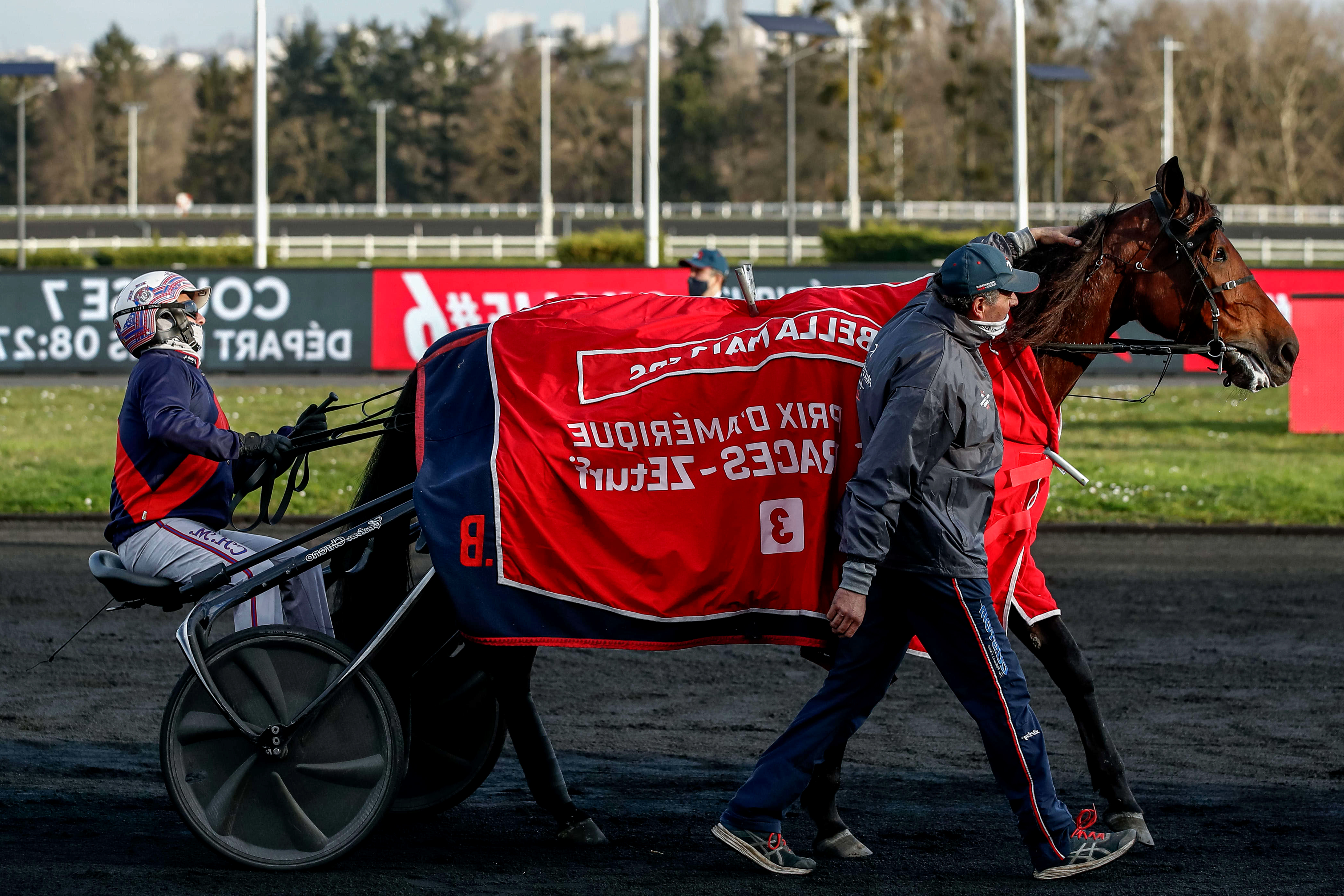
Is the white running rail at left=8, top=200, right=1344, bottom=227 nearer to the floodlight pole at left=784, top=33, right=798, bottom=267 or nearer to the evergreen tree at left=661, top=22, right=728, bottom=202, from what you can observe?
the floodlight pole at left=784, top=33, right=798, bottom=267

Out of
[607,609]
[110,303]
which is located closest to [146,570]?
[607,609]

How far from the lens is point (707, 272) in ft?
34.6

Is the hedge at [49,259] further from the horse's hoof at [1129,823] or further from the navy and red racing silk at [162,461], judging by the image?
the horse's hoof at [1129,823]

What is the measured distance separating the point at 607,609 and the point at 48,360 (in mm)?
15459

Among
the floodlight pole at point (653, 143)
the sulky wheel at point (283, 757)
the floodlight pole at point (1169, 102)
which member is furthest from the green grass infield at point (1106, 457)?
the floodlight pole at point (1169, 102)

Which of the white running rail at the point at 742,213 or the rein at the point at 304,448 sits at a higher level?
the white running rail at the point at 742,213

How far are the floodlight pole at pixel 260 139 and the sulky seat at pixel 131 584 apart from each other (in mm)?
17919

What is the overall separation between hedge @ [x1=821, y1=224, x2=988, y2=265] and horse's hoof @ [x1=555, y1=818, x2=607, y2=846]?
113ft

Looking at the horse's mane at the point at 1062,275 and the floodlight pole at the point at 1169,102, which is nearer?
the horse's mane at the point at 1062,275

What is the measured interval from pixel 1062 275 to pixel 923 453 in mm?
1079

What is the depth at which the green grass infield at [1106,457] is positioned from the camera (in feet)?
38.8

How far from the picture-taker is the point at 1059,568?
962 cm

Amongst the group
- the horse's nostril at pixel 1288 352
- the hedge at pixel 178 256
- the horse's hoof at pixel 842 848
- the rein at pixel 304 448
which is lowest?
the horse's hoof at pixel 842 848

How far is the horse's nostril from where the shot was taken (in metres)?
4.93
